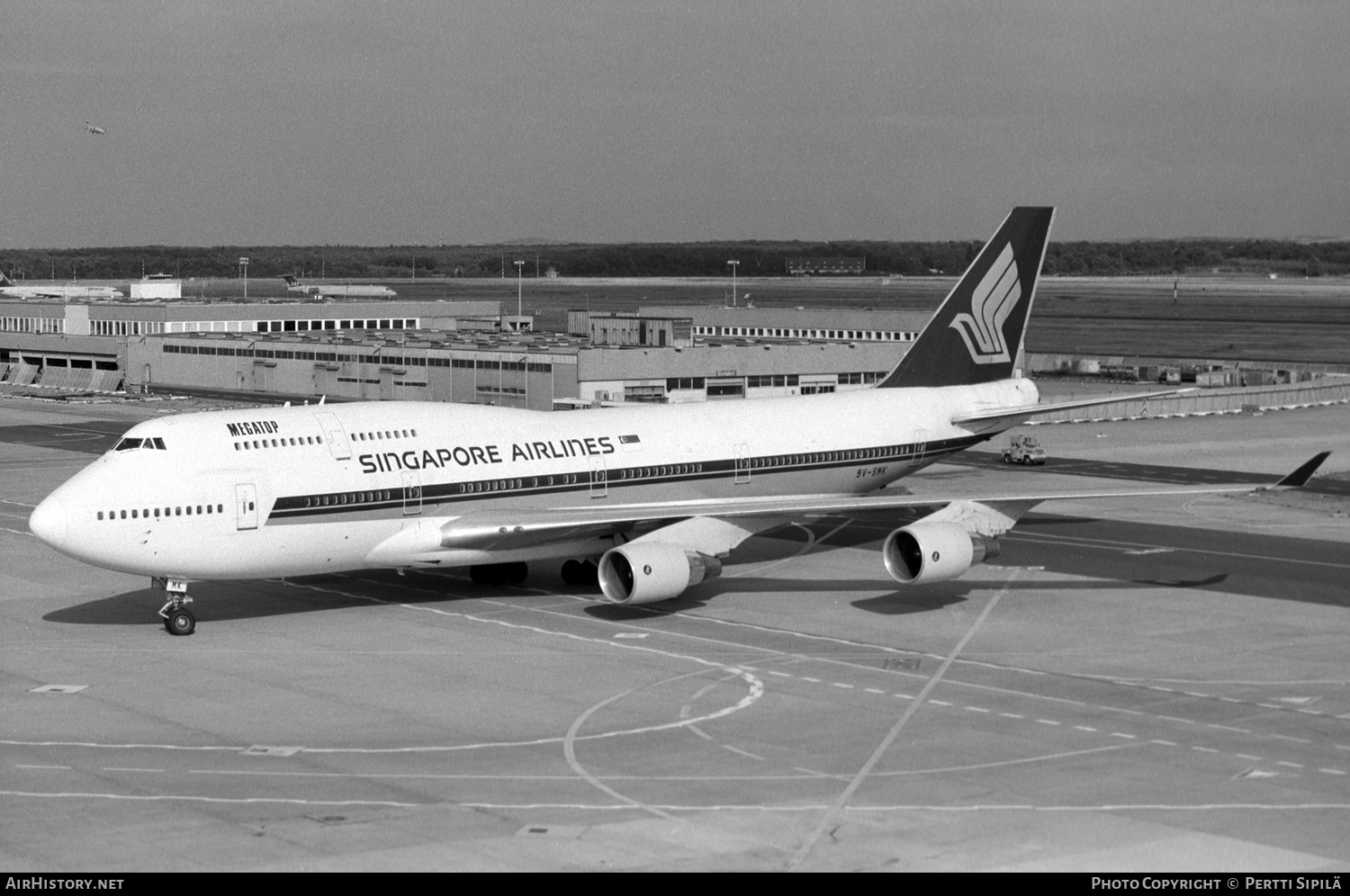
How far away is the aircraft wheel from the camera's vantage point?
39344 millimetres

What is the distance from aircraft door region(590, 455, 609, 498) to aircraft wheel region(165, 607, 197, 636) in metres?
11.0

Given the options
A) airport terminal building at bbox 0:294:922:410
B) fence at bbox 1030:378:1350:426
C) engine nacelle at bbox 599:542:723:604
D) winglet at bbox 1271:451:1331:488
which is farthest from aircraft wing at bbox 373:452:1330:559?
fence at bbox 1030:378:1350:426

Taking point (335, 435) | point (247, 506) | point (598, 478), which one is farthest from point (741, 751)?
point (598, 478)

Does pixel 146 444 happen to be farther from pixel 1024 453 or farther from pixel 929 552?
pixel 1024 453

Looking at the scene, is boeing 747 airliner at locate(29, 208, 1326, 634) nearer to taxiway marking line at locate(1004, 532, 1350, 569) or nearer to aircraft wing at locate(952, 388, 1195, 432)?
aircraft wing at locate(952, 388, 1195, 432)

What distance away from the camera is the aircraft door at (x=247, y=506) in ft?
128

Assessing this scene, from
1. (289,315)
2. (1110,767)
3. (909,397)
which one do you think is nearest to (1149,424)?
(909,397)

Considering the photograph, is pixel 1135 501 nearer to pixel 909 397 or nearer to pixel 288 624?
pixel 909 397

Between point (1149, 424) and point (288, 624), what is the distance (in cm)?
5924

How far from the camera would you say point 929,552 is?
134ft

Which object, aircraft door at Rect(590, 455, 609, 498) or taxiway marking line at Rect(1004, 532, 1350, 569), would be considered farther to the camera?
taxiway marking line at Rect(1004, 532, 1350, 569)

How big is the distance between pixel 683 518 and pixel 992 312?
16582 mm

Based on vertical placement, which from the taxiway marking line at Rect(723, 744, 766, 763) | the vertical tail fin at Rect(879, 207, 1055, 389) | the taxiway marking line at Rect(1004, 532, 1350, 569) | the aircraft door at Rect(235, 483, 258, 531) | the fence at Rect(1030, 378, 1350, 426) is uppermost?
the vertical tail fin at Rect(879, 207, 1055, 389)

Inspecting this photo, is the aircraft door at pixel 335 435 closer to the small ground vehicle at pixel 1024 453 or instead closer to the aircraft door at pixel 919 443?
the aircraft door at pixel 919 443
